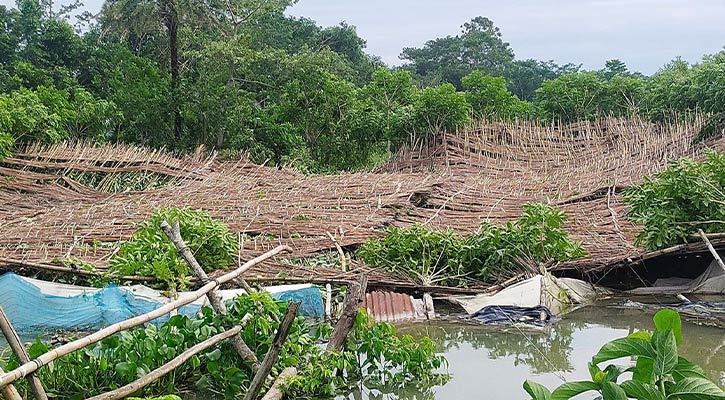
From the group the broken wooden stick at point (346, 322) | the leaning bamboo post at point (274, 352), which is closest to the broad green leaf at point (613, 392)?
the leaning bamboo post at point (274, 352)

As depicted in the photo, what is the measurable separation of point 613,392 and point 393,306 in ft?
13.0

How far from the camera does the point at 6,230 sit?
7.42 m

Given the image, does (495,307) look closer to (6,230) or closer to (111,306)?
(111,306)

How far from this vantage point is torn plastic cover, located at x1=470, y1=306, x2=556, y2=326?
5.66 meters

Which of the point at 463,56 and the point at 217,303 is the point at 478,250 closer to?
the point at 217,303

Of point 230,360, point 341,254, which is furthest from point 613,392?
point 341,254

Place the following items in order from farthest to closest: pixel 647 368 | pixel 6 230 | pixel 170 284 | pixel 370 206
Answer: pixel 370 206 < pixel 6 230 < pixel 170 284 < pixel 647 368

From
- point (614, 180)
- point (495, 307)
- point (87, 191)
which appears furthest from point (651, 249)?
point (87, 191)

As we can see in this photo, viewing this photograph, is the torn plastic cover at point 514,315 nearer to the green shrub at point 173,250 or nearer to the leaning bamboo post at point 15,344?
the green shrub at point 173,250

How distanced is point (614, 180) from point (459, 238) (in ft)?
12.7

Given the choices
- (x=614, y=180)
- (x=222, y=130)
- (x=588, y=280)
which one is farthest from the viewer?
(x=222, y=130)

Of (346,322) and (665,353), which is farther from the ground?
(665,353)

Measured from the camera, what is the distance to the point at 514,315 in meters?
5.74

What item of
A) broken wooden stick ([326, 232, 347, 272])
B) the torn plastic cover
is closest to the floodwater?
the torn plastic cover
